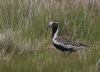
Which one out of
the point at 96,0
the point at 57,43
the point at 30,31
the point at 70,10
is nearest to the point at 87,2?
the point at 96,0

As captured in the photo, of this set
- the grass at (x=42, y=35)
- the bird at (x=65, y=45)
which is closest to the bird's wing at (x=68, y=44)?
the bird at (x=65, y=45)

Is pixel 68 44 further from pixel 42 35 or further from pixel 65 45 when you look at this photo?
pixel 42 35

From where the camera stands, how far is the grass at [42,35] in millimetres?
6781

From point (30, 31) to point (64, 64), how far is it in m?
2.27

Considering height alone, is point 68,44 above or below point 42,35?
above

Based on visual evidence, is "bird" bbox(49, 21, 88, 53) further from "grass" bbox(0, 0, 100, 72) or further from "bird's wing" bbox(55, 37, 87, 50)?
"grass" bbox(0, 0, 100, 72)

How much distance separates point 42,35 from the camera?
9.12 meters

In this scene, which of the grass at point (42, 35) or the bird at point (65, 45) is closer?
the grass at point (42, 35)

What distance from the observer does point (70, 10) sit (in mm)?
9852

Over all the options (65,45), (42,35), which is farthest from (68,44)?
(42,35)

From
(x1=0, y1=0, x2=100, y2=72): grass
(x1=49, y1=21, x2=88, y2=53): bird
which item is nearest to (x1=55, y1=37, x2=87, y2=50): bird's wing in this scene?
(x1=49, y1=21, x2=88, y2=53): bird

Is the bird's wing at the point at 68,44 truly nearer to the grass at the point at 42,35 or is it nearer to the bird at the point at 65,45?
the bird at the point at 65,45

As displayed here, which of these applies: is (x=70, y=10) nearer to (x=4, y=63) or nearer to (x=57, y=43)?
(x=57, y=43)

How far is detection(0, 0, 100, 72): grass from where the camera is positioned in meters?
6.78
